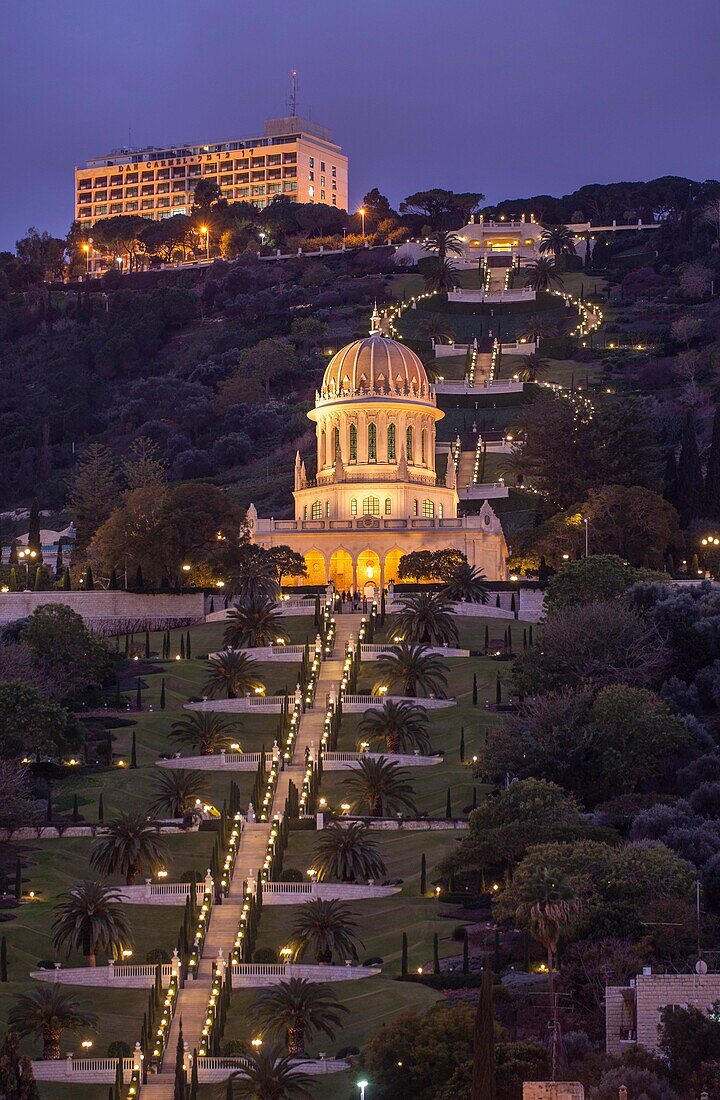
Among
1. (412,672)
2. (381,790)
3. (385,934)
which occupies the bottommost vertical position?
(385,934)

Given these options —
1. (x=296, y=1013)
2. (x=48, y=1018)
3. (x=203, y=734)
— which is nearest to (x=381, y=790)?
(x=203, y=734)

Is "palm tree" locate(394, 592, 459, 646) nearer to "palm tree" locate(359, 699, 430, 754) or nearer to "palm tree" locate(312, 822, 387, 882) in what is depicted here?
"palm tree" locate(359, 699, 430, 754)

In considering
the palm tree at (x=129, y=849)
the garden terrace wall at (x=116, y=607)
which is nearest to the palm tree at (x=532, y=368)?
the garden terrace wall at (x=116, y=607)

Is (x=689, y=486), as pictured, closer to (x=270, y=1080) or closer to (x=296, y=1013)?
(x=296, y=1013)

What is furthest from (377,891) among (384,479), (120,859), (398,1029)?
(384,479)

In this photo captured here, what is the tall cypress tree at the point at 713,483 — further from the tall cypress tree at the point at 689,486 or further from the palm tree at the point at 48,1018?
the palm tree at the point at 48,1018

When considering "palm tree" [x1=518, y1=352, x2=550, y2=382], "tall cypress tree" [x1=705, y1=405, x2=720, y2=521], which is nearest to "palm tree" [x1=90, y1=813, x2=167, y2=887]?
"tall cypress tree" [x1=705, y1=405, x2=720, y2=521]
